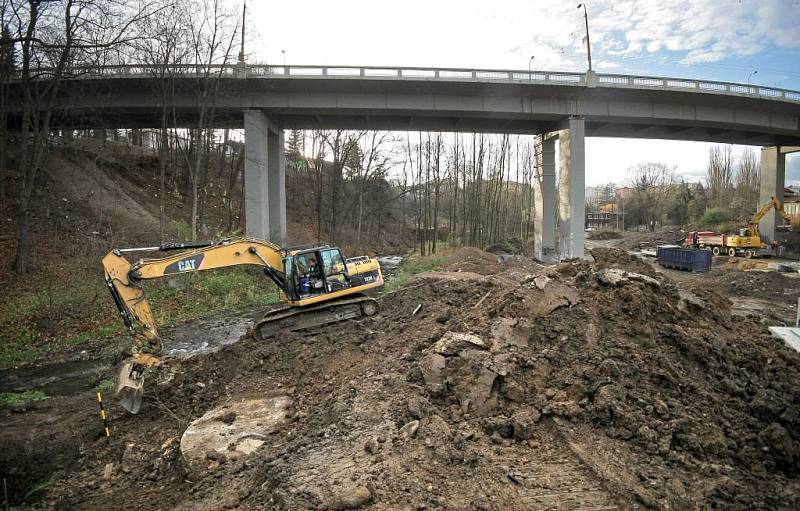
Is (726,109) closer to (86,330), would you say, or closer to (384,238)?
(384,238)

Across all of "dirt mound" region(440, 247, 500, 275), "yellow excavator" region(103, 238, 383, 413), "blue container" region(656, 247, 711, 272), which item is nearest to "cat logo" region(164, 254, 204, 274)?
"yellow excavator" region(103, 238, 383, 413)

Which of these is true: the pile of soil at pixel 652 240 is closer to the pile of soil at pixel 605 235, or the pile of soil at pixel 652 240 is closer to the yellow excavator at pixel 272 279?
the pile of soil at pixel 605 235

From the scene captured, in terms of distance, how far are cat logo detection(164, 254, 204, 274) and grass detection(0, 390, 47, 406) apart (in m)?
3.49

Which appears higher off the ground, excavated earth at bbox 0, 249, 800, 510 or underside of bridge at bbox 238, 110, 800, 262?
underside of bridge at bbox 238, 110, 800, 262

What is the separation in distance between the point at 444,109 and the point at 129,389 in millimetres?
20000

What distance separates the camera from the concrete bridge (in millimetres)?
21625

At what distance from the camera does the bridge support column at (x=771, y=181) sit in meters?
34.3

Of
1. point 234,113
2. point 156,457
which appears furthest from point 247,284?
point 156,457

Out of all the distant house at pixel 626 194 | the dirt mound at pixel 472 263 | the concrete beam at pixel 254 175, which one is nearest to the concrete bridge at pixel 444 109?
the concrete beam at pixel 254 175

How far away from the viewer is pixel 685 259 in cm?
Answer: 2575

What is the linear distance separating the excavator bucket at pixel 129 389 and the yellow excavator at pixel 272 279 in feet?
0.52

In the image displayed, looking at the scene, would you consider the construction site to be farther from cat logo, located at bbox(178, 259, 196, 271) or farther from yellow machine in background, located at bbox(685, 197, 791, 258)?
yellow machine in background, located at bbox(685, 197, 791, 258)

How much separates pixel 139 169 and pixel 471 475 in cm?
3406

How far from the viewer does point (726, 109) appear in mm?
25422
